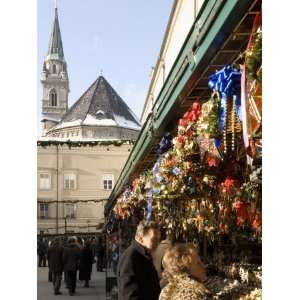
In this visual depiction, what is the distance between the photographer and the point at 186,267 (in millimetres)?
2693

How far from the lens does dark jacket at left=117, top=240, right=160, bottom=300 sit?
346cm

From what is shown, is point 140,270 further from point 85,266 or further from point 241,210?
point 85,266

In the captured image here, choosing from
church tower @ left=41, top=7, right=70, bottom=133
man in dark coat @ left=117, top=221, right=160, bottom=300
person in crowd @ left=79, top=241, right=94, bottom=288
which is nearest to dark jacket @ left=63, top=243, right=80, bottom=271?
person in crowd @ left=79, top=241, right=94, bottom=288

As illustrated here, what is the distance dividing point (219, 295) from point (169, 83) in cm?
154

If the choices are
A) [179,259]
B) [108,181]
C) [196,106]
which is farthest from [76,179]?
[179,259]

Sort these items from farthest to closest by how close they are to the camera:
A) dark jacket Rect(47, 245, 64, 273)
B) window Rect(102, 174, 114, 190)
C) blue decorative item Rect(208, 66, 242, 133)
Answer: window Rect(102, 174, 114, 190) < dark jacket Rect(47, 245, 64, 273) < blue decorative item Rect(208, 66, 242, 133)

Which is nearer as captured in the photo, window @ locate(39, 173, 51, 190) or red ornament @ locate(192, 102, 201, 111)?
red ornament @ locate(192, 102, 201, 111)

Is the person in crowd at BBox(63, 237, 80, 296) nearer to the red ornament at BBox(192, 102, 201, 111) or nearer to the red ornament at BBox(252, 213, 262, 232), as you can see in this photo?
the red ornament at BBox(252, 213, 262, 232)

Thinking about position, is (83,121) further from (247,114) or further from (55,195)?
(247,114)

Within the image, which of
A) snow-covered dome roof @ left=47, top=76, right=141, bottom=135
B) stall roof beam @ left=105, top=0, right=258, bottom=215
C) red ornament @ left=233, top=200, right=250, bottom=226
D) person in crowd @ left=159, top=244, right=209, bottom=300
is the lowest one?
person in crowd @ left=159, top=244, right=209, bottom=300

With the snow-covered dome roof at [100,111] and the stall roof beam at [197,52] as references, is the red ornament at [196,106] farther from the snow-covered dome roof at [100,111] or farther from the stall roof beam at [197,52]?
the snow-covered dome roof at [100,111]

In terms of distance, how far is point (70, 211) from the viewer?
32562 mm

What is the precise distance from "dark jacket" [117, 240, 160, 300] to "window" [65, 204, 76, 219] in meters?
28.3
